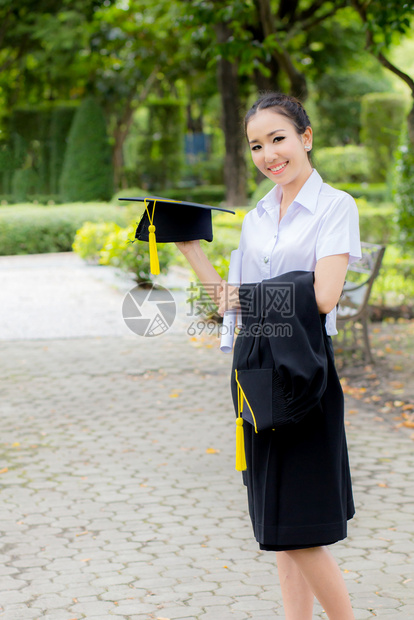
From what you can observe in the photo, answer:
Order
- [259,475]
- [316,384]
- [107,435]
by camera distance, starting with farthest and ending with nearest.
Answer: [107,435] < [259,475] < [316,384]

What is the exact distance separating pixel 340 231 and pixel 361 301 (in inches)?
223

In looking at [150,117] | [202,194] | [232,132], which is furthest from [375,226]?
[150,117]

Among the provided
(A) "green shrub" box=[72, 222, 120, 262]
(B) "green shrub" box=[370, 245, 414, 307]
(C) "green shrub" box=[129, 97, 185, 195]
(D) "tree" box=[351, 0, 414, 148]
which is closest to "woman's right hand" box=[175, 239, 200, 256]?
(D) "tree" box=[351, 0, 414, 148]

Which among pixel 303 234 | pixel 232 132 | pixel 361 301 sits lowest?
pixel 361 301

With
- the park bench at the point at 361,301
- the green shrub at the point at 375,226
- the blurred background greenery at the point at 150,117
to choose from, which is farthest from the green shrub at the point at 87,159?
the park bench at the point at 361,301

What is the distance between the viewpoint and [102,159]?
79.3ft

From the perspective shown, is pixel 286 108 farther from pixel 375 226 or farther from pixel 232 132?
pixel 232 132

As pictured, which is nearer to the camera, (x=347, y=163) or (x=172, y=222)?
(x=172, y=222)

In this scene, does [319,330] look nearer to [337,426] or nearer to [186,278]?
[337,426]

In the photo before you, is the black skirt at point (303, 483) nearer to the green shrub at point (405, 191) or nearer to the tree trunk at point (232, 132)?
the green shrub at point (405, 191)

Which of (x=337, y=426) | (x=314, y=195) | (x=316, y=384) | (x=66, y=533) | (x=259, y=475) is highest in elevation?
(x=314, y=195)

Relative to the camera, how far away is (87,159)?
23812 mm

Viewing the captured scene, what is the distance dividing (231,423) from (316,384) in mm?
3685

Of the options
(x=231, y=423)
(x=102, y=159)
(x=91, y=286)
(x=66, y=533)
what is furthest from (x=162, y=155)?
(x=66, y=533)
